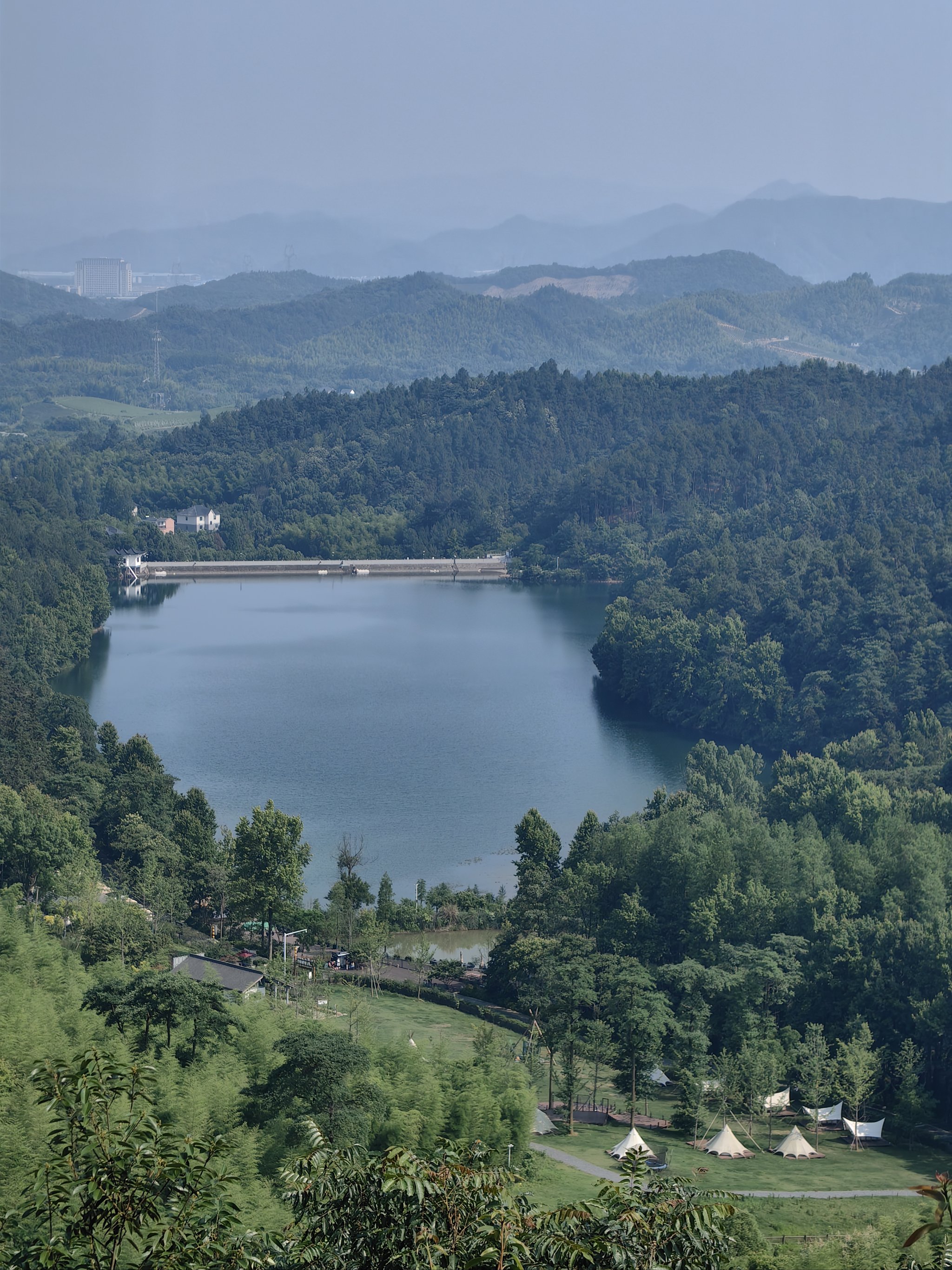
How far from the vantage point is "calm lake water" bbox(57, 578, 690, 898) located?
27078 mm

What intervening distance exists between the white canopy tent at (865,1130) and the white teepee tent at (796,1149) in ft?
2.42

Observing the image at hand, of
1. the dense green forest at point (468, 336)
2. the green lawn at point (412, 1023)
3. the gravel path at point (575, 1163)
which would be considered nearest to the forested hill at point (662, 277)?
the dense green forest at point (468, 336)

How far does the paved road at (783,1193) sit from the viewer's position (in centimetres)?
1440

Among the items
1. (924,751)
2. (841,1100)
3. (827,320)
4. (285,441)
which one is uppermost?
(827,320)

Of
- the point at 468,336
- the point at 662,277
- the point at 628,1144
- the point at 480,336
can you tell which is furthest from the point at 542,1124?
the point at 662,277

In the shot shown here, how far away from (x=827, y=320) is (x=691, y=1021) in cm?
13908

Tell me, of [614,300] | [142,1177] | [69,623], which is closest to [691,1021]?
[142,1177]

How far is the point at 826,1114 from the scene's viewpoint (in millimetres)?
16938

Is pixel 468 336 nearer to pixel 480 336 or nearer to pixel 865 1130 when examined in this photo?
pixel 480 336

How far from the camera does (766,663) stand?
1439 inches

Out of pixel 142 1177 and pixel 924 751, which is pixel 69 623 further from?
pixel 142 1177

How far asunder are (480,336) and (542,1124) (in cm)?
13409

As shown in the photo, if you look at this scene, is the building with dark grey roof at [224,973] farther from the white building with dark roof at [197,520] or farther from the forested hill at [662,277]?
the forested hill at [662,277]

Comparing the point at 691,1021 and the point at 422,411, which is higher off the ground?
the point at 422,411
